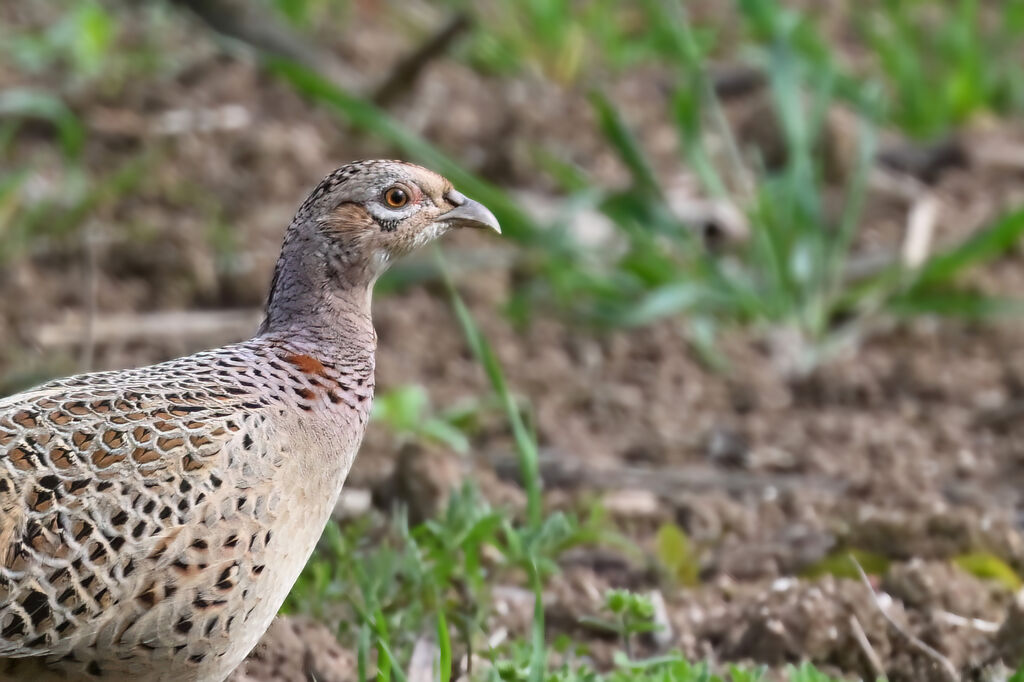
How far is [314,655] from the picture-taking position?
3.38 m

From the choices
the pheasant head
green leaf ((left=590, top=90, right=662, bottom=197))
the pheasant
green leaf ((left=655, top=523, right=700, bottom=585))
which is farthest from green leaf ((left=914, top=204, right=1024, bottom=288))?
the pheasant

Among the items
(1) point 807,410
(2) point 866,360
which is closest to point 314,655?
(1) point 807,410

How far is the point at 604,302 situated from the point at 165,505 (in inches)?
145

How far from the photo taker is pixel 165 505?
9.00 ft

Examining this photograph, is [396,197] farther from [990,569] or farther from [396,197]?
[990,569]

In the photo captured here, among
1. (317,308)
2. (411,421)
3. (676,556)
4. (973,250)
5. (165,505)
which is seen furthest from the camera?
(973,250)

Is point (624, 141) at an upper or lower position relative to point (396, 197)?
lower

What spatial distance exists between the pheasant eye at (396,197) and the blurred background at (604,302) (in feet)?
1.92

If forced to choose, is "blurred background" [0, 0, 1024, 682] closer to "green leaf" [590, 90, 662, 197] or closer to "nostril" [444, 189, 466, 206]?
"green leaf" [590, 90, 662, 197]

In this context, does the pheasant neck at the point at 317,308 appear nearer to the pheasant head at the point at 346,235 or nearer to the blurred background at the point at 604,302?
the pheasant head at the point at 346,235

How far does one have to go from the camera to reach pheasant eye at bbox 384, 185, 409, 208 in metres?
3.38

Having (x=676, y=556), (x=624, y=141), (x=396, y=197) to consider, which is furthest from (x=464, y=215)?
(x=624, y=141)

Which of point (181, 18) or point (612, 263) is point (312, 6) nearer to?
point (181, 18)

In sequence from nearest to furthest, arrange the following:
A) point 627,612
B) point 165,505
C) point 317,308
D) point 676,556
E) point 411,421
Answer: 1. point 165,505
2. point 317,308
3. point 627,612
4. point 676,556
5. point 411,421
